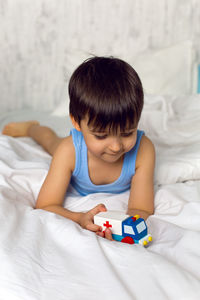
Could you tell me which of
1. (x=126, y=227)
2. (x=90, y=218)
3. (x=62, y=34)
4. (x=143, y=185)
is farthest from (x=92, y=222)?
(x=62, y=34)

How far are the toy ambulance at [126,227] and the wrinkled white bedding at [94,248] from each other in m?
0.04

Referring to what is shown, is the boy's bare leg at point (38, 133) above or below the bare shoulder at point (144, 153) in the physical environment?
below

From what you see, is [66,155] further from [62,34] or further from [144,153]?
[62,34]

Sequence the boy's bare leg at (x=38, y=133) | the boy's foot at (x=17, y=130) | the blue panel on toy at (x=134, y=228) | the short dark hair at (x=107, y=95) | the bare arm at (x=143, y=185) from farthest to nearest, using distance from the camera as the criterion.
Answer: the boy's foot at (x=17, y=130) → the boy's bare leg at (x=38, y=133) → the bare arm at (x=143, y=185) → the short dark hair at (x=107, y=95) → the blue panel on toy at (x=134, y=228)

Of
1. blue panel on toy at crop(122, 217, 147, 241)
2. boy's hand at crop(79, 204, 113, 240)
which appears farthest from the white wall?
blue panel on toy at crop(122, 217, 147, 241)

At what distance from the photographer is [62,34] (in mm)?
2432

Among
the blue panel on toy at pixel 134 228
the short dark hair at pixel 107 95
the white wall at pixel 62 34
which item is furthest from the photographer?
the white wall at pixel 62 34

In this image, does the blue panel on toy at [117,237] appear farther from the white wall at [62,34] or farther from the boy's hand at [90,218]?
the white wall at [62,34]

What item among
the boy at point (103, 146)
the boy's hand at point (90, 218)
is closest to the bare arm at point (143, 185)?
the boy at point (103, 146)

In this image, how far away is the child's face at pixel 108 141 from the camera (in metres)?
0.92

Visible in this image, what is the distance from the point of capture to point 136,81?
3.14ft

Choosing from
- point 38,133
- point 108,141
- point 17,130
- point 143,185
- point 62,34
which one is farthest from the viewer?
point 62,34

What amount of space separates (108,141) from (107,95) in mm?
113

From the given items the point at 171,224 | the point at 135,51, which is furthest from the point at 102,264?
the point at 135,51
